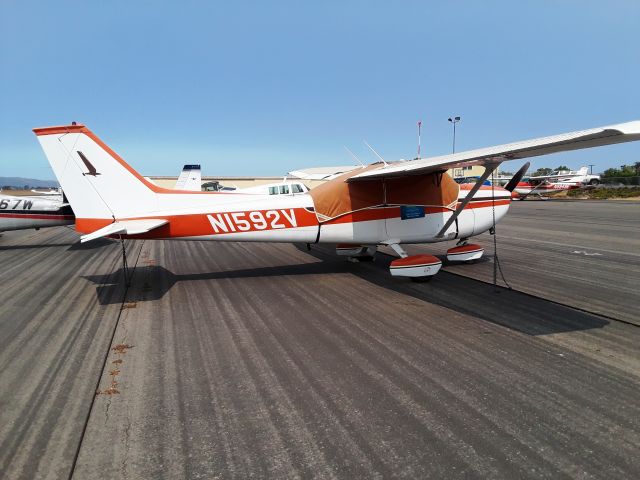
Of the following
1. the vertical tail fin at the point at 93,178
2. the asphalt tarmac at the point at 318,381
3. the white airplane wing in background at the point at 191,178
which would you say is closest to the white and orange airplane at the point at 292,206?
the vertical tail fin at the point at 93,178

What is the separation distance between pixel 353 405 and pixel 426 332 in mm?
2029

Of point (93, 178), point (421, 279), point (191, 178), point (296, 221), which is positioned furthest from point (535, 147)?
point (191, 178)

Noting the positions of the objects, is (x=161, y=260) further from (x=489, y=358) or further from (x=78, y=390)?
(x=489, y=358)

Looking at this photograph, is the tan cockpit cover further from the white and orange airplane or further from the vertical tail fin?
the vertical tail fin

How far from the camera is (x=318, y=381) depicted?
391 cm

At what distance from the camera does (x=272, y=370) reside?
13.7 ft

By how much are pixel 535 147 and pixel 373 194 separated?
3539mm

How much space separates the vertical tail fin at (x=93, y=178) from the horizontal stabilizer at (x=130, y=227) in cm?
20

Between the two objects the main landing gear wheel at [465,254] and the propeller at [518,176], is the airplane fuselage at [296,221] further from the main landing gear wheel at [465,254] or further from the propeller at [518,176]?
the propeller at [518,176]

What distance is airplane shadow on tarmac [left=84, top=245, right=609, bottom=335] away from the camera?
18.1 ft

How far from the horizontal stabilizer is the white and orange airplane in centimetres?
2

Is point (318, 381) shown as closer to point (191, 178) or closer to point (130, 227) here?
point (130, 227)

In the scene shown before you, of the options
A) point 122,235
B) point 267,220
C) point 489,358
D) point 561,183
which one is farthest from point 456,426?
point 561,183

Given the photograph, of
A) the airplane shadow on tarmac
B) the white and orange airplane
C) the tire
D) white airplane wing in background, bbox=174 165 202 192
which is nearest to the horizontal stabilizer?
the white and orange airplane
